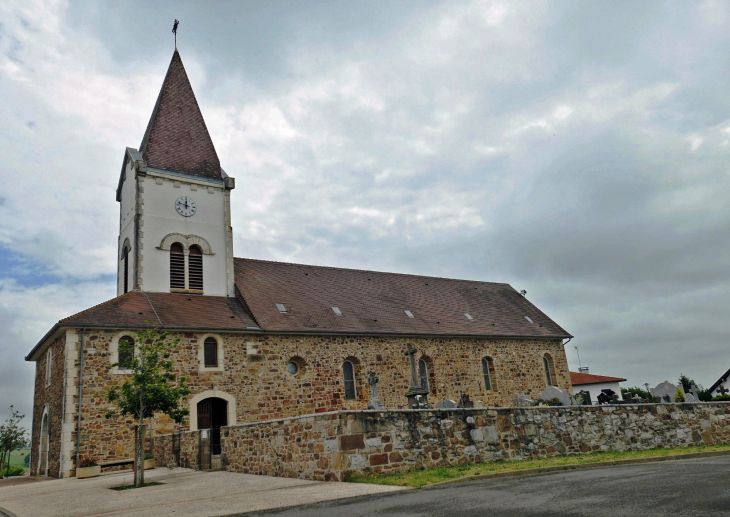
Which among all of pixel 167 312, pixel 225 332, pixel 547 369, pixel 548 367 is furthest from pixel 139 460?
pixel 548 367

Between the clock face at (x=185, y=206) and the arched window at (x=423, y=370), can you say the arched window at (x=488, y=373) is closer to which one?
the arched window at (x=423, y=370)

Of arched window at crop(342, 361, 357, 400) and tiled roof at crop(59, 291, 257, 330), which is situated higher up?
tiled roof at crop(59, 291, 257, 330)

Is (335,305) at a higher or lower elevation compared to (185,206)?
lower

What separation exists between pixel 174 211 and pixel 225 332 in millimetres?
6173

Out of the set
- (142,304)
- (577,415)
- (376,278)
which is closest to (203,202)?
(142,304)

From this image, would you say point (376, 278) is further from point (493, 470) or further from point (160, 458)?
point (493, 470)

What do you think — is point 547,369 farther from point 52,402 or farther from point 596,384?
point 52,402

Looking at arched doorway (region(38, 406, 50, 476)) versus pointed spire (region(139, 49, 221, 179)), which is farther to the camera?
pointed spire (region(139, 49, 221, 179))

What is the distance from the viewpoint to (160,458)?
17.4 m

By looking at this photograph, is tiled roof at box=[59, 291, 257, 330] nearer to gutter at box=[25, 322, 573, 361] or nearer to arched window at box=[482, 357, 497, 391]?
gutter at box=[25, 322, 573, 361]

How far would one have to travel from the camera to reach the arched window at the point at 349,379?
22.6m

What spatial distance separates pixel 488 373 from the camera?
26875 millimetres

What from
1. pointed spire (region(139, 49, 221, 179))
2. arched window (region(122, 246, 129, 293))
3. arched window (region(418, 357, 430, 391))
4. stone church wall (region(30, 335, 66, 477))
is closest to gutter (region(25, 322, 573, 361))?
stone church wall (region(30, 335, 66, 477))

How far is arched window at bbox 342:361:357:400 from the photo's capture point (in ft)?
74.0
